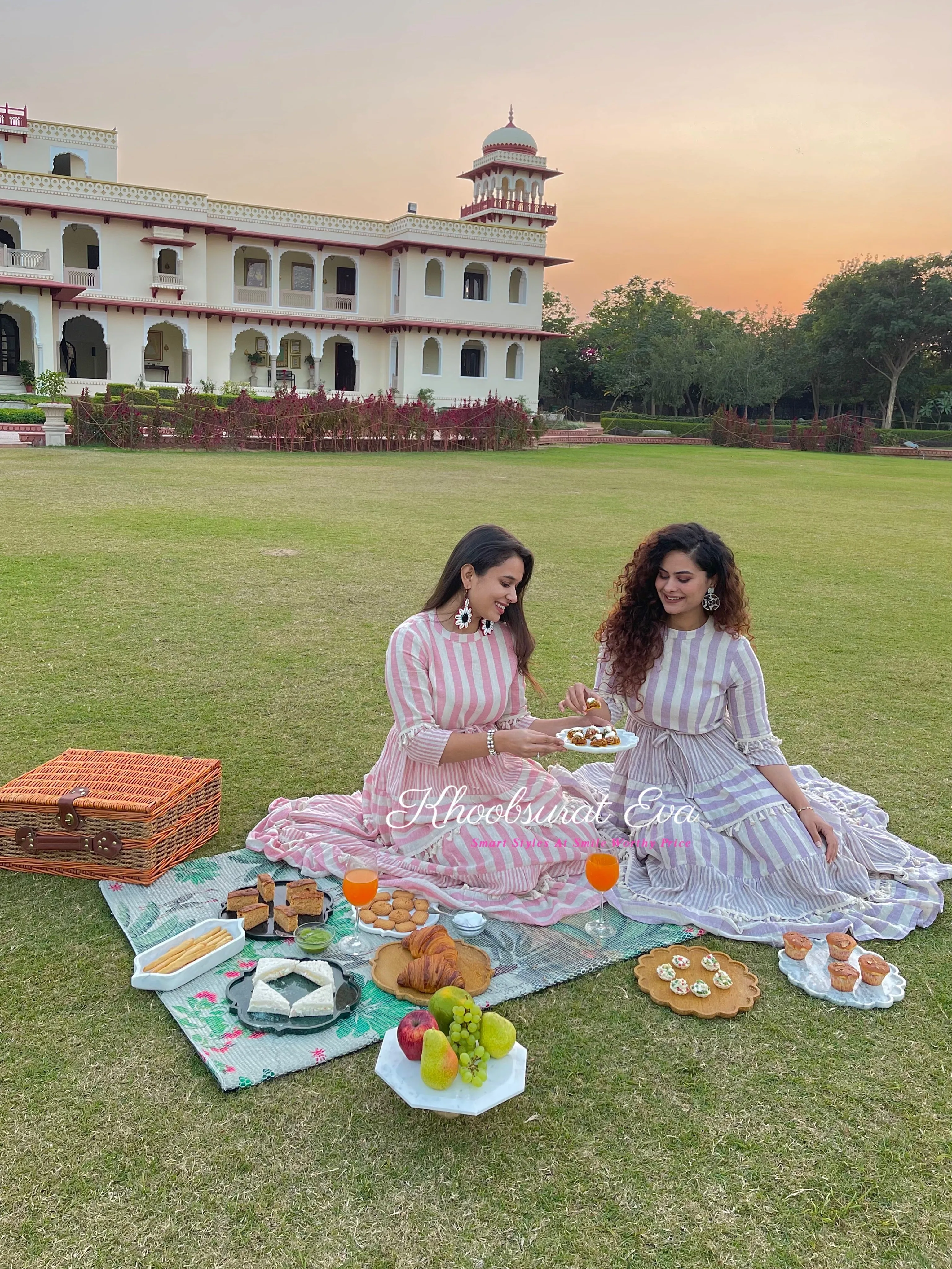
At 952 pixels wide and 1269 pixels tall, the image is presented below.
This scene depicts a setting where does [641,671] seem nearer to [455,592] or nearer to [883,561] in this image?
[455,592]

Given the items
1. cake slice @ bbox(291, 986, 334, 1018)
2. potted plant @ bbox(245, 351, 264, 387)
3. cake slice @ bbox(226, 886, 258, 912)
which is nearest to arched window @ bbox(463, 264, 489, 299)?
potted plant @ bbox(245, 351, 264, 387)

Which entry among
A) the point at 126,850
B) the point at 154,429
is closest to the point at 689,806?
the point at 126,850

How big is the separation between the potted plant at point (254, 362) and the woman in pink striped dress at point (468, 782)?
3405 cm

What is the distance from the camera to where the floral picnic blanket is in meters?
2.52

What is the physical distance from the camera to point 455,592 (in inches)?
135

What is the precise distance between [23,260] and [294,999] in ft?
107

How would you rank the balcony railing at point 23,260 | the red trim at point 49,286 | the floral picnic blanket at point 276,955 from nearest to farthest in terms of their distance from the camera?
the floral picnic blanket at point 276,955 < the red trim at point 49,286 < the balcony railing at point 23,260

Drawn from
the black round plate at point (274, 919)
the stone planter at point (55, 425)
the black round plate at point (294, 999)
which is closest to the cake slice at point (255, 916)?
the black round plate at point (274, 919)

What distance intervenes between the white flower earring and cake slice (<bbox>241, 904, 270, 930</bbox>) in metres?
1.17

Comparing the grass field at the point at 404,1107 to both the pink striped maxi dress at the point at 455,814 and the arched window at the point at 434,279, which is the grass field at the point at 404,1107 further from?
the arched window at the point at 434,279

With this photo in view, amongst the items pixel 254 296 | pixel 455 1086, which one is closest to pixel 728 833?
pixel 455 1086

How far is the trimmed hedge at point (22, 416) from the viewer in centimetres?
2158

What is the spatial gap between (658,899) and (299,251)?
36.0m

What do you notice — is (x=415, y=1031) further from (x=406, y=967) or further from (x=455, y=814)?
(x=455, y=814)
